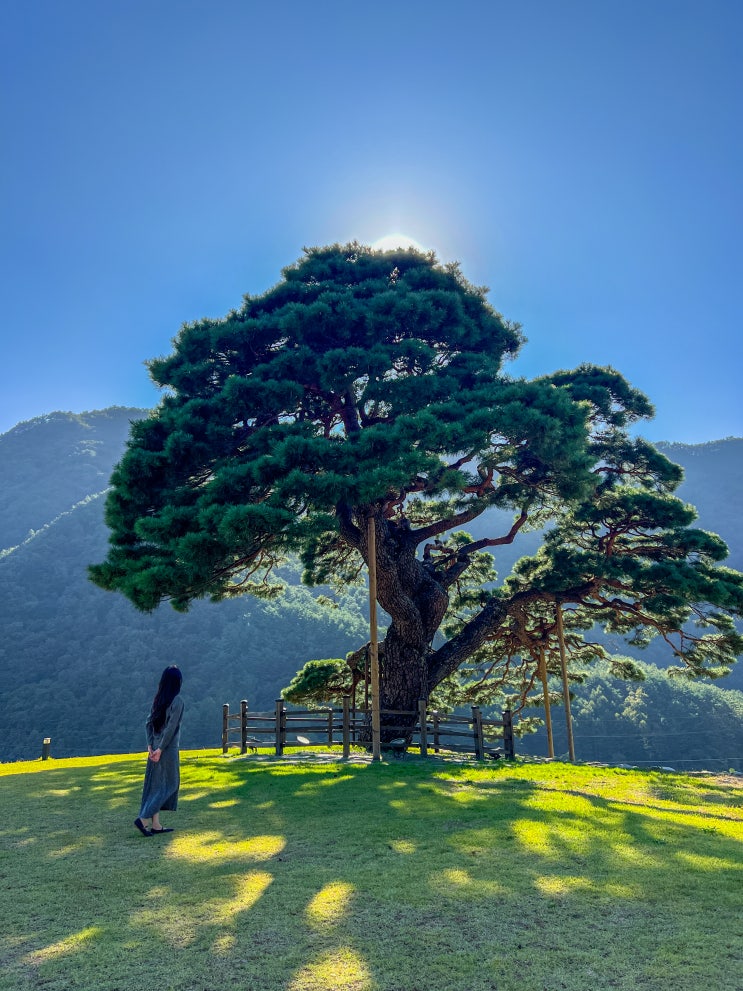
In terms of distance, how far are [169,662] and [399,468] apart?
219ft

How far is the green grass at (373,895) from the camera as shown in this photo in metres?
2.94

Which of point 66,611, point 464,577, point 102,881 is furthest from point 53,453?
point 102,881

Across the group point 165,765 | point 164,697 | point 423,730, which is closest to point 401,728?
point 423,730

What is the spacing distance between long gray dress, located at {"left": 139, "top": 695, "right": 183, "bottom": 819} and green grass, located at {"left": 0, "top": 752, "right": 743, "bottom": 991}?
359 millimetres

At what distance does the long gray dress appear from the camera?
593 centimetres

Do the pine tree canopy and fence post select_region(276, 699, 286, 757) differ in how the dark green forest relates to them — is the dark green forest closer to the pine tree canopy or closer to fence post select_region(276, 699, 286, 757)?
the pine tree canopy

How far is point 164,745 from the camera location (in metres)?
6.00

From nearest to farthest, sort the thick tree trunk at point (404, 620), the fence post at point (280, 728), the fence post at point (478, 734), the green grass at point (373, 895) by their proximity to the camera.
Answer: the green grass at point (373, 895) < the fence post at point (280, 728) < the fence post at point (478, 734) < the thick tree trunk at point (404, 620)

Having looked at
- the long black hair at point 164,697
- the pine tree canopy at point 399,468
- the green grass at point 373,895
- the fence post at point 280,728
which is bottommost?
the green grass at point 373,895

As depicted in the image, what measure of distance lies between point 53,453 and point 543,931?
490 feet

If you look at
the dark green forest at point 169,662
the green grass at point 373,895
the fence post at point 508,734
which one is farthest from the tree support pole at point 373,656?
the dark green forest at point 169,662

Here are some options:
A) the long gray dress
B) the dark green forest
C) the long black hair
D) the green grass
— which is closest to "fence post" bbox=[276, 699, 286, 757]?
the green grass

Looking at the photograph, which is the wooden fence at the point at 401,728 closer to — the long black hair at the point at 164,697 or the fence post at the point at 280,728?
the fence post at the point at 280,728

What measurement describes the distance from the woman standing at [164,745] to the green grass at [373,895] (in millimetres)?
378
